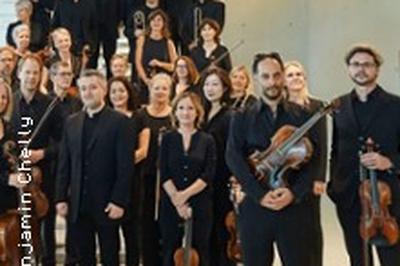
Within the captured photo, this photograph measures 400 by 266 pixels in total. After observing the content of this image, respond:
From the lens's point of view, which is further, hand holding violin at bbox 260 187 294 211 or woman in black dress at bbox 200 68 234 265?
woman in black dress at bbox 200 68 234 265

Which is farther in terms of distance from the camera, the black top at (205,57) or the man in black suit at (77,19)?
the man in black suit at (77,19)

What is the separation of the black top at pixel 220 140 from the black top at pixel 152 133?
248 mm

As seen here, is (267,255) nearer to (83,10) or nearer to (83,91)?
(83,91)

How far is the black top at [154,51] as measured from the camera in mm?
5824

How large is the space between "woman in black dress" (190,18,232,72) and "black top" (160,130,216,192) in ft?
5.25

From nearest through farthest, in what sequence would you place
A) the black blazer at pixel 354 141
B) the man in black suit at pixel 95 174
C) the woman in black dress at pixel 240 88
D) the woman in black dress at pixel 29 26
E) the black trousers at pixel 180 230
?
the black blazer at pixel 354 141 → the man in black suit at pixel 95 174 → the black trousers at pixel 180 230 → the woman in black dress at pixel 240 88 → the woman in black dress at pixel 29 26

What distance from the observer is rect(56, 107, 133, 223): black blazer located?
4078 mm

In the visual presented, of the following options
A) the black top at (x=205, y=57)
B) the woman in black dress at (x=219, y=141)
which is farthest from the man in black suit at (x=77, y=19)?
the woman in black dress at (x=219, y=141)

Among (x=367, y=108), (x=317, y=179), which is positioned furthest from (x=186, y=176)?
(x=367, y=108)

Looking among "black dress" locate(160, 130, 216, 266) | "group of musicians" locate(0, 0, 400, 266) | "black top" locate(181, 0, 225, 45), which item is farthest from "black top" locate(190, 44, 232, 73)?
"black dress" locate(160, 130, 216, 266)

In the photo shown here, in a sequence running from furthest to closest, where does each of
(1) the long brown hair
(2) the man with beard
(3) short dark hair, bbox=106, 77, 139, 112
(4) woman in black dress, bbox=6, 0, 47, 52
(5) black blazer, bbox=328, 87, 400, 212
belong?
(4) woman in black dress, bbox=6, 0, 47, 52 → (1) the long brown hair → (3) short dark hair, bbox=106, 77, 139, 112 → (5) black blazer, bbox=328, 87, 400, 212 → (2) the man with beard

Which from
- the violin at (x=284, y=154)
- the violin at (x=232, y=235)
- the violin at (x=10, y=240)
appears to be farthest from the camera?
the violin at (x=232, y=235)

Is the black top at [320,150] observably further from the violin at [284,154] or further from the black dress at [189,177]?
the black dress at [189,177]

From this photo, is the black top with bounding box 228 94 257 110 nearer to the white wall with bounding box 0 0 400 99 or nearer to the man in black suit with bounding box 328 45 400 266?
the man in black suit with bounding box 328 45 400 266
